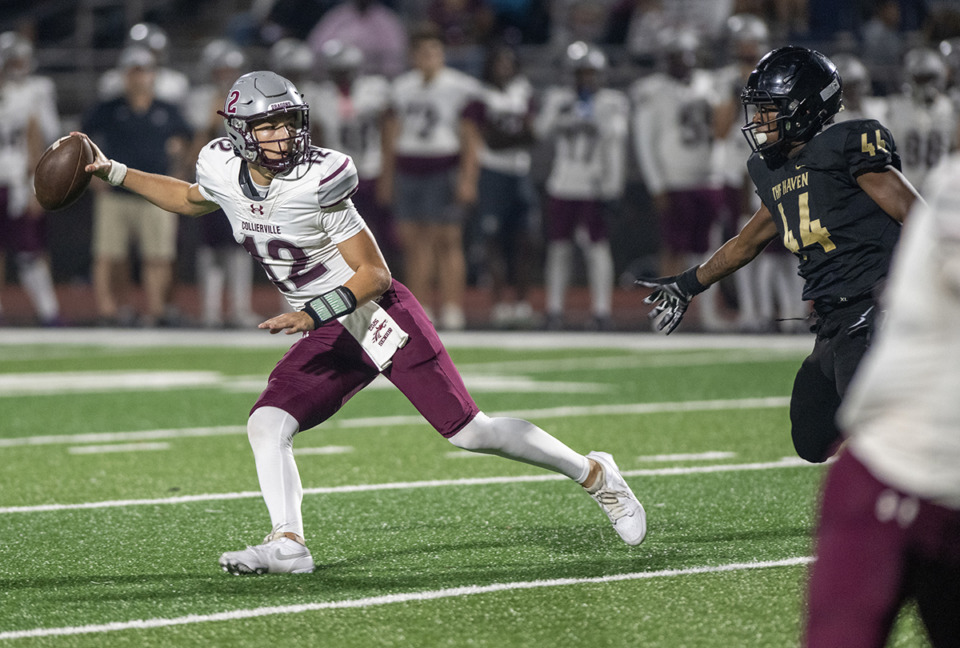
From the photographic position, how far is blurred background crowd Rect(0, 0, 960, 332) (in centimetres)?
1149

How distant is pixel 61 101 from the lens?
1531 centimetres

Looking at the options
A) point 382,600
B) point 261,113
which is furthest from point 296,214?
point 382,600

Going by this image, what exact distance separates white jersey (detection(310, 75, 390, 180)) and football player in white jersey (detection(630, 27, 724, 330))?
1.99 meters

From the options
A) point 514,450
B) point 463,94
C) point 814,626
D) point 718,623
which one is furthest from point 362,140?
point 814,626

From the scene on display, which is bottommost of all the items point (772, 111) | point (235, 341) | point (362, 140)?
point (235, 341)

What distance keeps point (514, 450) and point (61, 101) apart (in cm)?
1185

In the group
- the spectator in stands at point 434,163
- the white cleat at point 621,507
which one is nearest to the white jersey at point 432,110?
the spectator in stands at point 434,163

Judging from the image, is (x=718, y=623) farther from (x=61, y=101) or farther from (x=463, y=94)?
(x=61, y=101)

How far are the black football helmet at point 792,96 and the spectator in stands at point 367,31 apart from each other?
8.99 meters

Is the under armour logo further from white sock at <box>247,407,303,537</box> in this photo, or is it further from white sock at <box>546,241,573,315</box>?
white sock at <box>546,241,573,315</box>

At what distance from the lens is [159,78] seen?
12805mm

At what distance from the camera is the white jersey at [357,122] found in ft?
39.6

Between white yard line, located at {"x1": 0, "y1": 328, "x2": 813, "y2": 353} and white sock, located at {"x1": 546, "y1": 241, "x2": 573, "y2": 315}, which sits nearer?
white yard line, located at {"x1": 0, "y1": 328, "x2": 813, "y2": 353}

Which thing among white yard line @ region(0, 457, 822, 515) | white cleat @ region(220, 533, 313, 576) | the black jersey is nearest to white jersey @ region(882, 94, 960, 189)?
white yard line @ region(0, 457, 822, 515)
